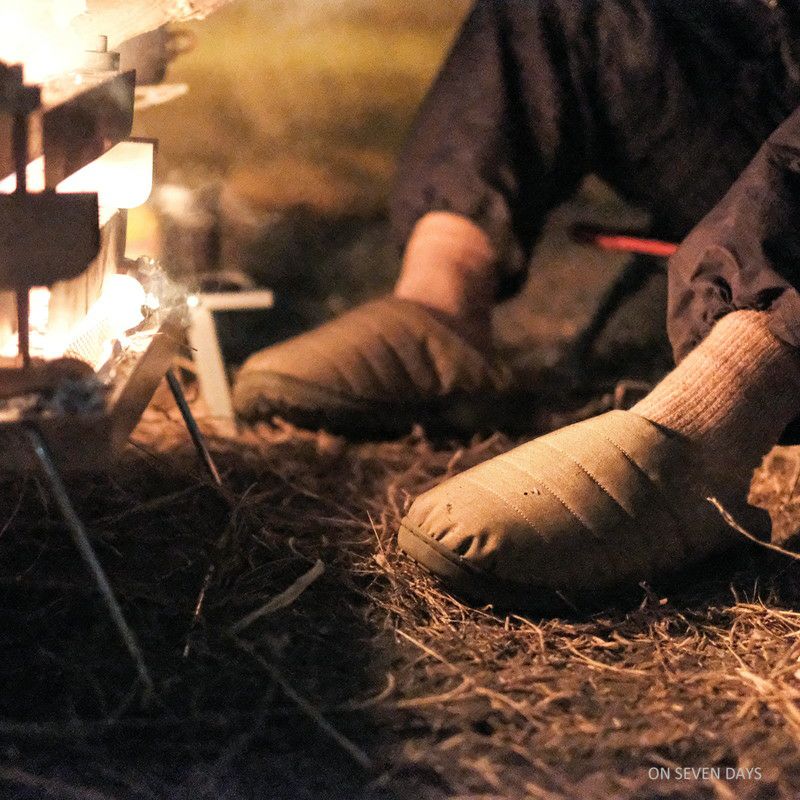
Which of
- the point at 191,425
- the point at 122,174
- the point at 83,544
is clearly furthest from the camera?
the point at 191,425

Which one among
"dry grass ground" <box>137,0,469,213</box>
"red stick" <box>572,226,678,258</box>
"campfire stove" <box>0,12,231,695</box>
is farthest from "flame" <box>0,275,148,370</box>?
"dry grass ground" <box>137,0,469,213</box>

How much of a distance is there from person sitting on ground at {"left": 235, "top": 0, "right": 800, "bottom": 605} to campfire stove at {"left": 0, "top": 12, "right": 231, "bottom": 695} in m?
0.38

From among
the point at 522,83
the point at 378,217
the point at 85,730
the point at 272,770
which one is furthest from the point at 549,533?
the point at 378,217

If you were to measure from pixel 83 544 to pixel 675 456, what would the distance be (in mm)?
665

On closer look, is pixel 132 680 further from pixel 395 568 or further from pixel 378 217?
pixel 378 217

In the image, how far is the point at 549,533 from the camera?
122cm

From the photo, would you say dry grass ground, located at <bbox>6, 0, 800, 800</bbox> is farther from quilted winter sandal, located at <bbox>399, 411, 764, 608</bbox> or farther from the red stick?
the red stick

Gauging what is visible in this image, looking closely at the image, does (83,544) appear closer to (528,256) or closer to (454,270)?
(454,270)

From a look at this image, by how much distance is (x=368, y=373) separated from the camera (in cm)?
180

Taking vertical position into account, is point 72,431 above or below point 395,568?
above

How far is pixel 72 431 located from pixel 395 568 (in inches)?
18.7

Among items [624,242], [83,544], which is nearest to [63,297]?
[83,544]

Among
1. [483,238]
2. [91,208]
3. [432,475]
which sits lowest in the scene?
[432,475]

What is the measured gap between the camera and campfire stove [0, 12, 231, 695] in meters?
0.98
